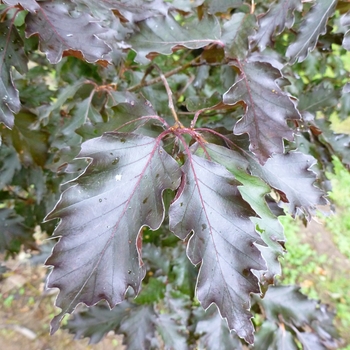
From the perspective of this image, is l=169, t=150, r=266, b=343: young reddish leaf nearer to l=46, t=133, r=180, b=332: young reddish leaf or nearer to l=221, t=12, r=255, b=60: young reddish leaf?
l=46, t=133, r=180, b=332: young reddish leaf

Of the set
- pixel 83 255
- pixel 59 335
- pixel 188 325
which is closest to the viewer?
pixel 83 255

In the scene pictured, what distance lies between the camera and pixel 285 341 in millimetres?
1079

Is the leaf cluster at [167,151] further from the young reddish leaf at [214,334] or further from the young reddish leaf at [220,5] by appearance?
the young reddish leaf at [214,334]

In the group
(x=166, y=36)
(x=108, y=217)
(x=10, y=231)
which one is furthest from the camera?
(x=10, y=231)

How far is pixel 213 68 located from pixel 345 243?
244 centimetres

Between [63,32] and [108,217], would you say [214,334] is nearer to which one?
Result: [108,217]

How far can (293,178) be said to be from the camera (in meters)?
0.65

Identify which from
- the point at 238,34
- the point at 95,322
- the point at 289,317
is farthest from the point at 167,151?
the point at 95,322

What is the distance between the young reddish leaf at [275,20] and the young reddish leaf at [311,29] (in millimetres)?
27

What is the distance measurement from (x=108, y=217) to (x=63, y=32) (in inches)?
12.1

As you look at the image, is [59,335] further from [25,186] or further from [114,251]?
[114,251]

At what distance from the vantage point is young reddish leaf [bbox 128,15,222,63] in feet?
2.38

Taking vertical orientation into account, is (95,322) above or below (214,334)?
below

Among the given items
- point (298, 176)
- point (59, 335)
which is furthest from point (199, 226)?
point (59, 335)
